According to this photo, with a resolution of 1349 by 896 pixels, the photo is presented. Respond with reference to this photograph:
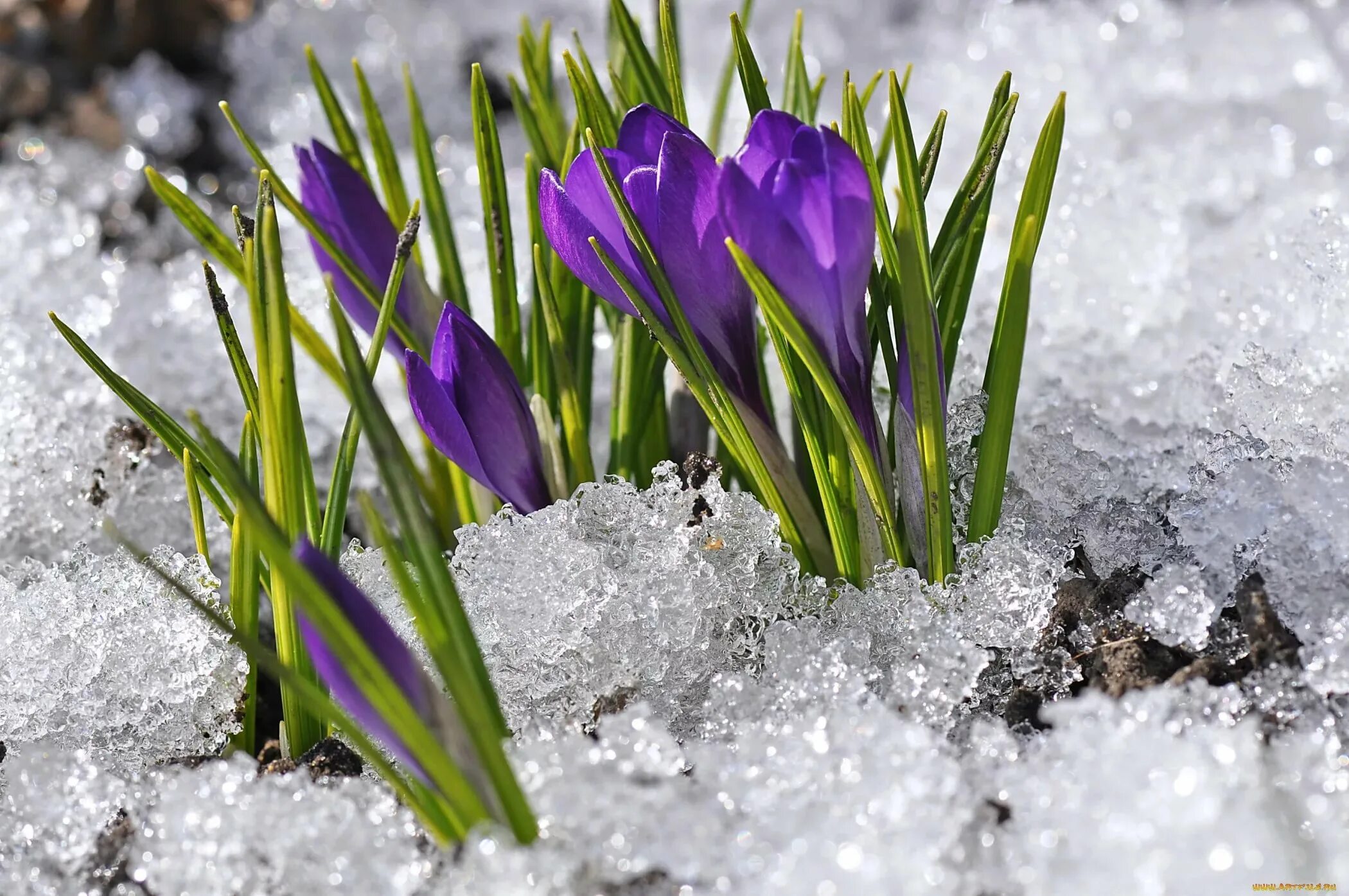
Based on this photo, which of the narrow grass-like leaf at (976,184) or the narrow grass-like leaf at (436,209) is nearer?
the narrow grass-like leaf at (976,184)

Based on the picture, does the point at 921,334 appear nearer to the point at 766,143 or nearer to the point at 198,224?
the point at 766,143

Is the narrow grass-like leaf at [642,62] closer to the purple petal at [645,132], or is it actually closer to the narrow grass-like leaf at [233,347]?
the purple petal at [645,132]

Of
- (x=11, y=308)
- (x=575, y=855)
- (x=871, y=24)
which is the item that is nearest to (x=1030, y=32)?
(x=871, y=24)

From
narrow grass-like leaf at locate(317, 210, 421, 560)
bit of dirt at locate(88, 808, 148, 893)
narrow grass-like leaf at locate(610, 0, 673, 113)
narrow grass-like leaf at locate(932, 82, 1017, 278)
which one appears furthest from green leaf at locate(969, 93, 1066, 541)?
bit of dirt at locate(88, 808, 148, 893)

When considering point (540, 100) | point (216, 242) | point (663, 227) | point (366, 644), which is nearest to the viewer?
point (366, 644)

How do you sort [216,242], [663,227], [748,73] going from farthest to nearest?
1. [216,242]
2. [748,73]
3. [663,227]

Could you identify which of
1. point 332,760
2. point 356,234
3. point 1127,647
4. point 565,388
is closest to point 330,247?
point 356,234

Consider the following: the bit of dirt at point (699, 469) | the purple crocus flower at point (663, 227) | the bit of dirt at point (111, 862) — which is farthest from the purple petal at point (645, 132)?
the bit of dirt at point (111, 862)
